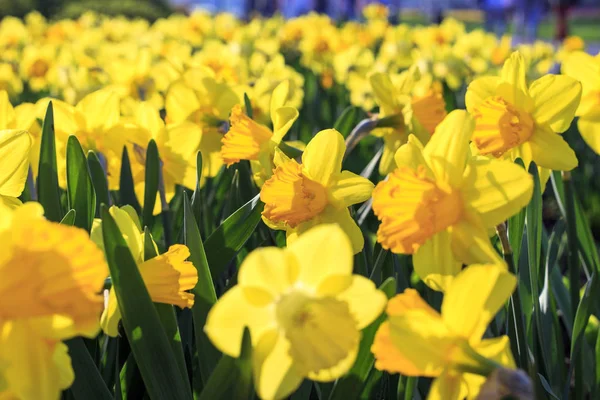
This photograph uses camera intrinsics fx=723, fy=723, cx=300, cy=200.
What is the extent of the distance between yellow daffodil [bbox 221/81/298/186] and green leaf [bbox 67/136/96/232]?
0.27 metres

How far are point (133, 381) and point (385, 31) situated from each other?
532 centimetres

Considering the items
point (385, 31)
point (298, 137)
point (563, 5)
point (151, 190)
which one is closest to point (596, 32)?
point (563, 5)

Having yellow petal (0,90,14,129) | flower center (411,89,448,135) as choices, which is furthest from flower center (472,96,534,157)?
yellow petal (0,90,14,129)

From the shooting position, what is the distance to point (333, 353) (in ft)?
2.43

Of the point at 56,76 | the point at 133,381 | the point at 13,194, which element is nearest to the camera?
the point at 13,194

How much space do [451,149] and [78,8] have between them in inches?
442

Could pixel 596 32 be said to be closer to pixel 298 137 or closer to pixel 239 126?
pixel 298 137

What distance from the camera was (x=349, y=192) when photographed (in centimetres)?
110

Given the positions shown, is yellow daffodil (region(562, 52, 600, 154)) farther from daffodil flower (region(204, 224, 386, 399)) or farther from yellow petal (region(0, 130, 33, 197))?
yellow petal (region(0, 130, 33, 197))

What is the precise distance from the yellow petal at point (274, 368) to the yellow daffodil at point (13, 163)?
0.51m

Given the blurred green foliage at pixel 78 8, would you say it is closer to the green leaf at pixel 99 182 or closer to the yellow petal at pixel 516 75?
the green leaf at pixel 99 182

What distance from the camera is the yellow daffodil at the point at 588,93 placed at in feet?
4.66

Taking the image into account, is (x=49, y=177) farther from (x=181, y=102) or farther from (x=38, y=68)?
(x=38, y=68)

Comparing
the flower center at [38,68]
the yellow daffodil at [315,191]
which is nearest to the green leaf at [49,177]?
the yellow daffodil at [315,191]
